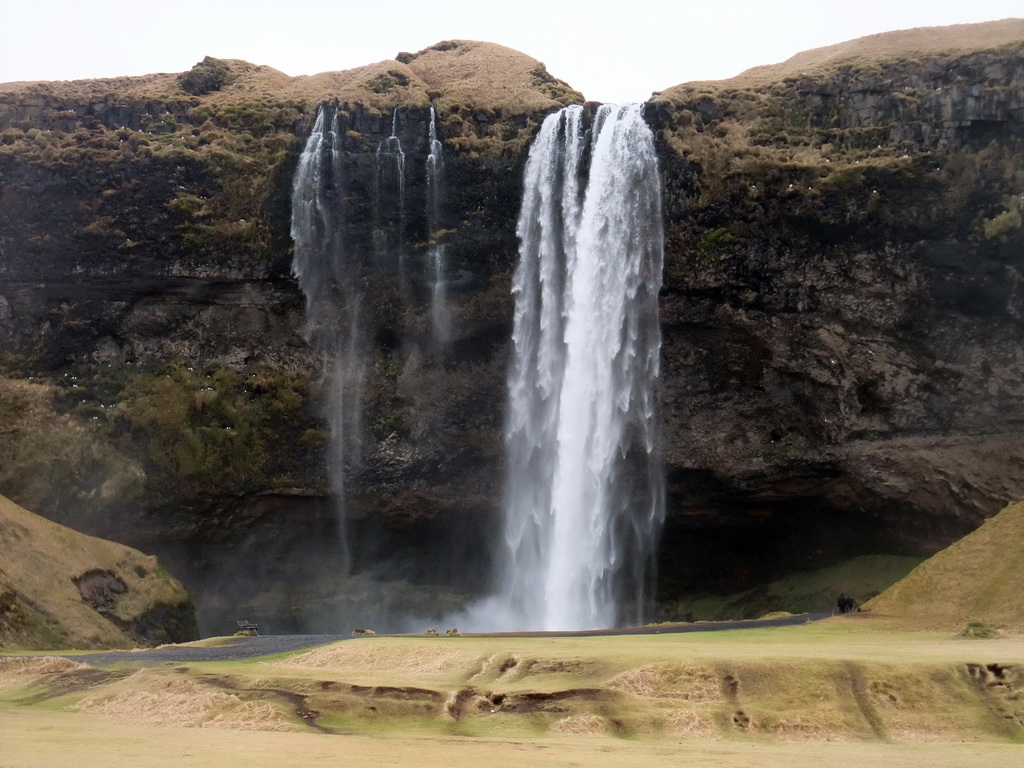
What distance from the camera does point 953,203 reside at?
42.4m

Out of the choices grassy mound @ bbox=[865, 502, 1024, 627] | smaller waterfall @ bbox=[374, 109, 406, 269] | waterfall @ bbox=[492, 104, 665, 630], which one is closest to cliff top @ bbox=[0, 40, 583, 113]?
smaller waterfall @ bbox=[374, 109, 406, 269]

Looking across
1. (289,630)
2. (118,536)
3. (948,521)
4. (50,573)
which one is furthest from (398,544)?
(948,521)

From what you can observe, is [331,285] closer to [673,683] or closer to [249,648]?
[249,648]

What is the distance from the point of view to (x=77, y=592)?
1551 inches

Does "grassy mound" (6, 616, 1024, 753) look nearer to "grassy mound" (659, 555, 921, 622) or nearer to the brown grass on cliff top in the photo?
"grassy mound" (659, 555, 921, 622)

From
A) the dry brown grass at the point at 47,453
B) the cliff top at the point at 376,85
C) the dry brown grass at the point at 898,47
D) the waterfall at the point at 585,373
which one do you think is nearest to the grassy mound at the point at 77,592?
the dry brown grass at the point at 47,453

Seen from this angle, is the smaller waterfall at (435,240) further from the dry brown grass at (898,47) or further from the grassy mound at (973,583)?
the grassy mound at (973,583)

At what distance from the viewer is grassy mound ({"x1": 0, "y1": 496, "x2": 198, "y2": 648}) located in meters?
36.3

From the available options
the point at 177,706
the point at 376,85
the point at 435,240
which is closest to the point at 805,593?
the point at 435,240

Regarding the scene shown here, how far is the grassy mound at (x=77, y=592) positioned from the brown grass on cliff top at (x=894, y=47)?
27.2 metres

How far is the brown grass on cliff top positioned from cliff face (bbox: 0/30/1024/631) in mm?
913

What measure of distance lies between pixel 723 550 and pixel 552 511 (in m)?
7.73

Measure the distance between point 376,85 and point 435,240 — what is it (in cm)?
921

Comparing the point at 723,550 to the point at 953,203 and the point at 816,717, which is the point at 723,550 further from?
the point at 816,717
